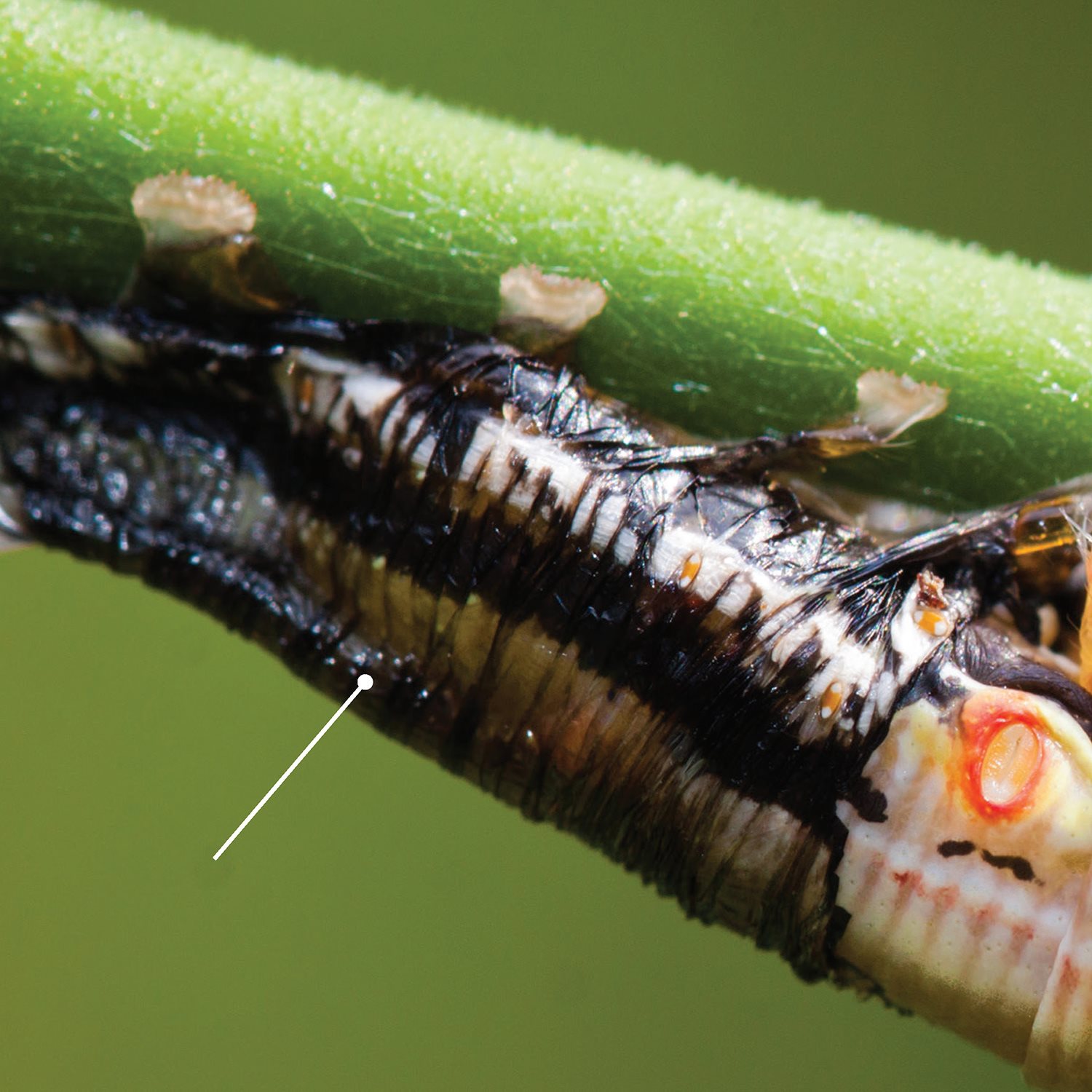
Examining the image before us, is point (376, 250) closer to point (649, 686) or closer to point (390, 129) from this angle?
point (390, 129)

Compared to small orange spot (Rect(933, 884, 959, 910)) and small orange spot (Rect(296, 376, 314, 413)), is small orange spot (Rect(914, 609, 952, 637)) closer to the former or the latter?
small orange spot (Rect(933, 884, 959, 910))

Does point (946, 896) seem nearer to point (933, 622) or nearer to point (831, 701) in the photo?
point (831, 701)

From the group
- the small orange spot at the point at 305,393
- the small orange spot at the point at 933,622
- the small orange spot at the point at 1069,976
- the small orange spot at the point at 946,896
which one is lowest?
the small orange spot at the point at 1069,976

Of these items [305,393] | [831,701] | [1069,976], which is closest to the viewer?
[1069,976]

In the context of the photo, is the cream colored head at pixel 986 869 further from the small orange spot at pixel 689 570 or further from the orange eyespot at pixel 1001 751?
the small orange spot at pixel 689 570

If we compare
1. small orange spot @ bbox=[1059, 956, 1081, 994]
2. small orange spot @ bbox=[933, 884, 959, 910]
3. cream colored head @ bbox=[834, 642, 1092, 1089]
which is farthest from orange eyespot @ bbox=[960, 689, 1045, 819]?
small orange spot @ bbox=[1059, 956, 1081, 994]

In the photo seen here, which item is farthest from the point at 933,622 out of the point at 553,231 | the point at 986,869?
the point at 553,231

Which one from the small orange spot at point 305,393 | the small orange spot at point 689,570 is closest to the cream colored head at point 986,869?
the small orange spot at point 689,570
